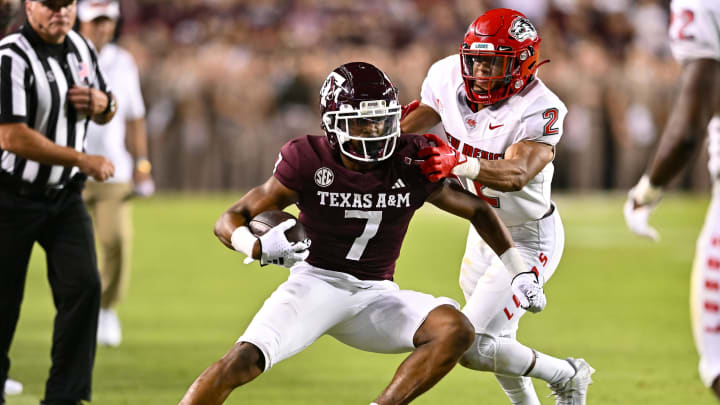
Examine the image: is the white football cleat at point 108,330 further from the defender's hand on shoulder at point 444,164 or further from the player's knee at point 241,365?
the defender's hand on shoulder at point 444,164

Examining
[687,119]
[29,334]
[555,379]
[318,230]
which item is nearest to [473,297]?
[555,379]

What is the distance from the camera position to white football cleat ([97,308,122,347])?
7312 mm

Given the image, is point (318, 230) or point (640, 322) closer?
point (318, 230)

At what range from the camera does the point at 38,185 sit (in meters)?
5.25

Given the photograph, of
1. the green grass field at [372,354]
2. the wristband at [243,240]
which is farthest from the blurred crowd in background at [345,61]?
the wristband at [243,240]

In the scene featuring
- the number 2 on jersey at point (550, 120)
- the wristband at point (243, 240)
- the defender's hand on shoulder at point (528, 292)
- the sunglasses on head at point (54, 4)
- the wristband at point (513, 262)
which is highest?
the sunglasses on head at point (54, 4)

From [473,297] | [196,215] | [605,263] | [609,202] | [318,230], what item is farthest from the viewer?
[609,202]

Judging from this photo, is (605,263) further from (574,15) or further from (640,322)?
(574,15)

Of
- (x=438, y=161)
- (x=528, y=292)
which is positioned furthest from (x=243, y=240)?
(x=528, y=292)

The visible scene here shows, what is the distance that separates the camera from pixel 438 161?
14.7 ft

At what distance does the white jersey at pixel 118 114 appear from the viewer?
7.62m

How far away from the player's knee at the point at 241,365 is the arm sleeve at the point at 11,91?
1.70 meters

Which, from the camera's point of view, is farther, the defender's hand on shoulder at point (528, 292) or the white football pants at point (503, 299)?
the white football pants at point (503, 299)

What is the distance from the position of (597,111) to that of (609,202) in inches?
62.5
